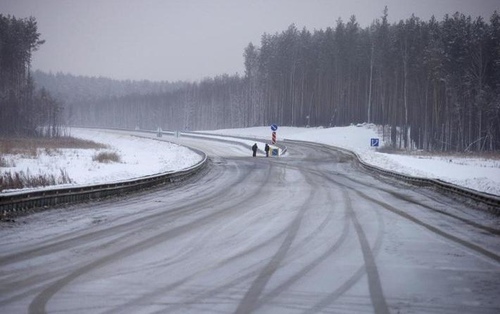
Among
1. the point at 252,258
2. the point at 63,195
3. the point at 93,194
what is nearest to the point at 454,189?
the point at 252,258

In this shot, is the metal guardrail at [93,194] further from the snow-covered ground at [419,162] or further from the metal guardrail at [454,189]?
the snow-covered ground at [419,162]

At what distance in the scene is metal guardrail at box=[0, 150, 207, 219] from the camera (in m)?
12.1

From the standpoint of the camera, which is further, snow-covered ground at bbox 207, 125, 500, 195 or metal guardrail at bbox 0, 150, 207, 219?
snow-covered ground at bbox 207, 125, 500, 195

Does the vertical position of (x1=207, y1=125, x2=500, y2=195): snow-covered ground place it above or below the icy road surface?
above

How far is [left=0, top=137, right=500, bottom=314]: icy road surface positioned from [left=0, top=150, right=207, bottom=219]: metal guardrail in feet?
2.34

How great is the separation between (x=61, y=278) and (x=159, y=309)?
2.06 meters

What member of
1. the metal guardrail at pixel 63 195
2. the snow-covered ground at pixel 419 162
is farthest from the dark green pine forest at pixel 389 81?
the metal guardrail at pixel 63 195

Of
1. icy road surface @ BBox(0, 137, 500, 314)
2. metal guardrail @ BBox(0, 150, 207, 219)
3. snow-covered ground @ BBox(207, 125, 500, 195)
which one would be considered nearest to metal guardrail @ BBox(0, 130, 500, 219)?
metal guardrail @ BBox(0, 150, 207, 219)

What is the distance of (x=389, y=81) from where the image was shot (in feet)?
227

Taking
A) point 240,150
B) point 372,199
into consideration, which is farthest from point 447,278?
point 240,150

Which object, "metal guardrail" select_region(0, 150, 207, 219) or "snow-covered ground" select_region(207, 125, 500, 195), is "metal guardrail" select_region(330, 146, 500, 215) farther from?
"metal guardrail" select_region(0, 150, 207, 219)

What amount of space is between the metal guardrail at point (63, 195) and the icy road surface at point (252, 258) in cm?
71

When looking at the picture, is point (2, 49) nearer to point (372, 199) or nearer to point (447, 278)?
point (372, 199)

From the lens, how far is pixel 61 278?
6.72m
